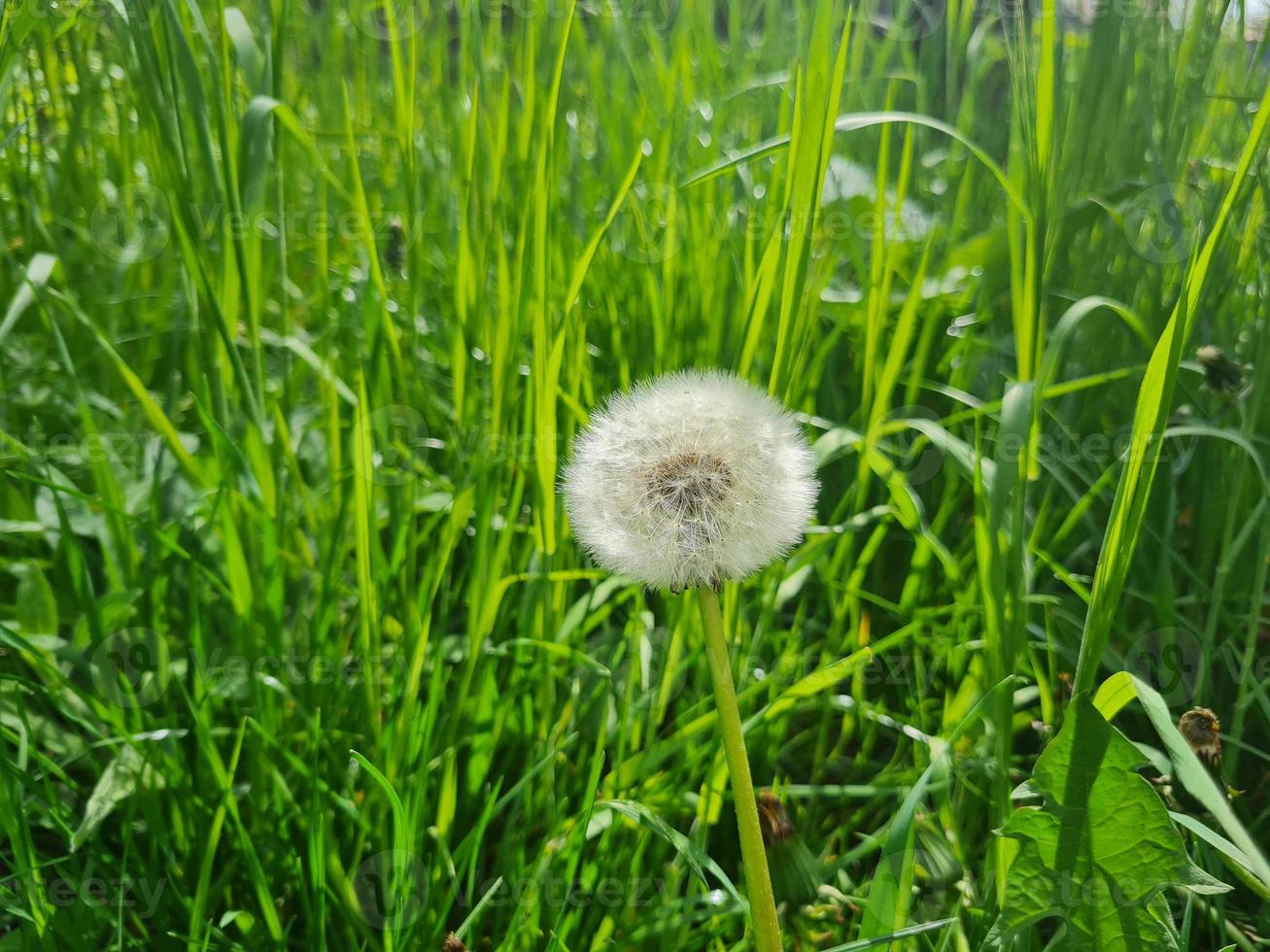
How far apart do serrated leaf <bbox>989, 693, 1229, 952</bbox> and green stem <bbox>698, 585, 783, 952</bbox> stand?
8.2 inches

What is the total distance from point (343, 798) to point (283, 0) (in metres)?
0.99

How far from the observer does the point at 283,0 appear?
1.29 m

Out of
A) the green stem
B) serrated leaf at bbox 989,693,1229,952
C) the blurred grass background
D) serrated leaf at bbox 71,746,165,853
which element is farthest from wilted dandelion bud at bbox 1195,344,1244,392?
serrated leaf at bbox 71,746,165,853

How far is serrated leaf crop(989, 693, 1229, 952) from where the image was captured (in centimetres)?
78

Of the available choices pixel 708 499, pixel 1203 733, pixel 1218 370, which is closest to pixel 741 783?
pixel 708 499

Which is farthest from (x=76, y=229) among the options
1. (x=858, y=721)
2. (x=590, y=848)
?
(x=858, y=721)

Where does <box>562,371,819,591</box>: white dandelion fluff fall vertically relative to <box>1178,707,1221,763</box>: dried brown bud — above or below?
above

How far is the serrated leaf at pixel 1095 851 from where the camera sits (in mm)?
782

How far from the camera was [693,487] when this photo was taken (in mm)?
813

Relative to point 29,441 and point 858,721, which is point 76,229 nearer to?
point 29,441

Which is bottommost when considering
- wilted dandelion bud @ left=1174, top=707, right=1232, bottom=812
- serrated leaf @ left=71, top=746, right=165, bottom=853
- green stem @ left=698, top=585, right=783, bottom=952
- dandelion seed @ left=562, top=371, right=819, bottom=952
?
serrated leaf @ left=71, top=746, right=165, bottom=853

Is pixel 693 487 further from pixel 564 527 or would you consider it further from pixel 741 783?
pixel 564 527

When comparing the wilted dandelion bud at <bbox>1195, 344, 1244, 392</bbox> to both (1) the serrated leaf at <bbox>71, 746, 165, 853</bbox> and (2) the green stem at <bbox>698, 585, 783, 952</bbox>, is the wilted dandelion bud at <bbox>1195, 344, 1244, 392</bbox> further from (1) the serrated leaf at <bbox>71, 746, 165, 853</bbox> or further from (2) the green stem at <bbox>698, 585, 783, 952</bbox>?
(1) the serrated leaf at <bbox>71, 746, 165, 853</bbox>

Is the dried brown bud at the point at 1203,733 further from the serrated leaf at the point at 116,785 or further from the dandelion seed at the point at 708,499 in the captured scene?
the serrated leaf at the point at 116,785
